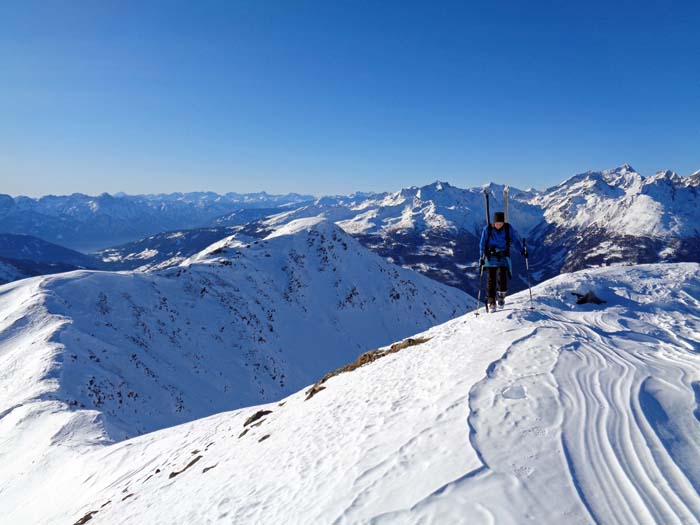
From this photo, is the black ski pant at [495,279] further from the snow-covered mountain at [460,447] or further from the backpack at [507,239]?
the snow-covered mountain at [460,447]

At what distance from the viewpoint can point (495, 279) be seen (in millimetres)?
16922

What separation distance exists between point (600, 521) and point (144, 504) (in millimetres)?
11464

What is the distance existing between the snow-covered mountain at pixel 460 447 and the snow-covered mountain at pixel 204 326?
1141cm

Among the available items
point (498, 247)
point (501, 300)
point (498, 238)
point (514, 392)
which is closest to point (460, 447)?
point (514, 392)

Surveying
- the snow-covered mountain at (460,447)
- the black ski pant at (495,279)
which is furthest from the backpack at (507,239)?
the snow-covered mountain at (460,447)

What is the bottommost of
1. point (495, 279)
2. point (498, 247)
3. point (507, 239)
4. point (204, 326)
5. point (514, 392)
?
point (204, 326)

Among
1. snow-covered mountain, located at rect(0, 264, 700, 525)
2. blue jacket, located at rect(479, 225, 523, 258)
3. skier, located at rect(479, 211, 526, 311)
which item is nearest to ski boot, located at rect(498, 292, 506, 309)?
skier, located at rect(479, 211, 526, 311)

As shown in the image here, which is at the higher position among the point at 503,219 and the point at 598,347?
the point at 503,219

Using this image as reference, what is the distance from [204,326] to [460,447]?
163ft

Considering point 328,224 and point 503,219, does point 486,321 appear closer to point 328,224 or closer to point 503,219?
point 503,219

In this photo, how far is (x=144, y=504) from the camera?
1088 cm

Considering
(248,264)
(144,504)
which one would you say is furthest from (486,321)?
(248,264)

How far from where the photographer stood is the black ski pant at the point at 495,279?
16.4 metres

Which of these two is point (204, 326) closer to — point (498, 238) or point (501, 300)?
point (501, 300)
